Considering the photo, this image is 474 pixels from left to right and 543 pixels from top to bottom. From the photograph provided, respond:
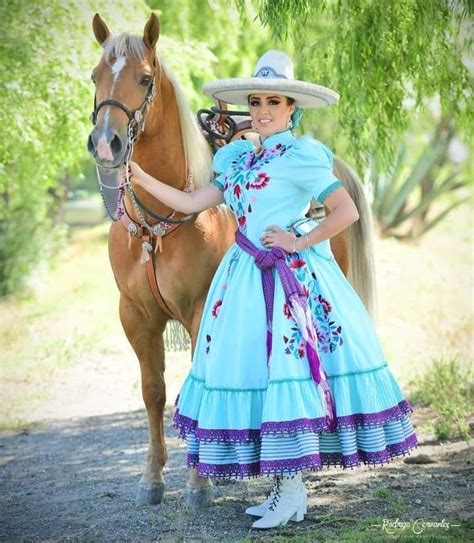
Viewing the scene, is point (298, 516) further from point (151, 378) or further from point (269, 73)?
point (269, 73)

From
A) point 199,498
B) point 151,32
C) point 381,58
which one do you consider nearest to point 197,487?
point 199,498

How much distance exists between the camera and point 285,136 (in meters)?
3.60

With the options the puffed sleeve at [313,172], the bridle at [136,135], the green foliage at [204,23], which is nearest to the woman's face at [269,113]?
the puffed sleeve at [313,172]

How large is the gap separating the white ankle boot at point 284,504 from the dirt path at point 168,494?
0.16ft

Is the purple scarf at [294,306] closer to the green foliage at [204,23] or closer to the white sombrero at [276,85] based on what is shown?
the white sombrero at [276,85]

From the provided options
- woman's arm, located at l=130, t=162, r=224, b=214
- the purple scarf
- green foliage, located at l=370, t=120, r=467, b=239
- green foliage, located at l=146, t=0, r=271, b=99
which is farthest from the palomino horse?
green foliage, located at l=370, t=120, r=467, b=239

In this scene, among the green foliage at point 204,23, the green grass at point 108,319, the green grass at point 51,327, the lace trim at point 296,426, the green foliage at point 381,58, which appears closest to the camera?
the lace trim at point 296,426

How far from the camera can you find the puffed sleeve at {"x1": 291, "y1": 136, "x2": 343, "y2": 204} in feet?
11.4

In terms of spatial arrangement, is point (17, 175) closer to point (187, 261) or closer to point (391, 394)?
point (187, 261)

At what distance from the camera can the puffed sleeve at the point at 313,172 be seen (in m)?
3.46

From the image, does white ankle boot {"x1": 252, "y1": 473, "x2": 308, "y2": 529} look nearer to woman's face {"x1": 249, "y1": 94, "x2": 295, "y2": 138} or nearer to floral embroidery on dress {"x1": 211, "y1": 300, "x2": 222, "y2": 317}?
floral embroidery on dress {"x1": 211, "y1": 300, "x2": 222, "y2": 317}

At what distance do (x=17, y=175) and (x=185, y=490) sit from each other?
5501 millimetres

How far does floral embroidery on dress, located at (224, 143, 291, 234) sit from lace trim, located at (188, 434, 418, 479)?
101 centimetres

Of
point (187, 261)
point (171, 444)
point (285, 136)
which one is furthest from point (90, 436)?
point (285, 136)
